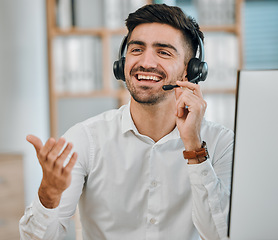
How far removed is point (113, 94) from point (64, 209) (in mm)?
1702

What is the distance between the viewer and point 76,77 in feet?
9.16

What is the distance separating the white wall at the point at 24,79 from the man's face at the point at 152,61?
5.09 feet

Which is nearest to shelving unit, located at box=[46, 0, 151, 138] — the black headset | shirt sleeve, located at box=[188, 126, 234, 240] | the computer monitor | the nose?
the black headset

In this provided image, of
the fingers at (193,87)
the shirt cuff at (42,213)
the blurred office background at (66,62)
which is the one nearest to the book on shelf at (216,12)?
the blurred office background at (66,62)

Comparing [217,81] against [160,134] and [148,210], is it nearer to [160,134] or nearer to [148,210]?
[160,134]

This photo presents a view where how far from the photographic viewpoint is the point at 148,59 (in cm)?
135

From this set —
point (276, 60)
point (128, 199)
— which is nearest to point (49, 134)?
point (128, 199)

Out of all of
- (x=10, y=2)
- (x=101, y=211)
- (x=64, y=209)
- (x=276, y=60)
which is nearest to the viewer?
(x=64, y=209)

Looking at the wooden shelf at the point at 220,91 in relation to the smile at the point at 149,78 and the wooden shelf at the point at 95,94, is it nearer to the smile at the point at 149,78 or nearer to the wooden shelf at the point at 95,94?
the wooden shelf at the point at 95,94

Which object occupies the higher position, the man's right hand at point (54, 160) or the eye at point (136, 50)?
the eye at point (136, 50)

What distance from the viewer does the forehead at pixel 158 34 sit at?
4.50 feet

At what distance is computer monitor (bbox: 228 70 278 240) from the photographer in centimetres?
60

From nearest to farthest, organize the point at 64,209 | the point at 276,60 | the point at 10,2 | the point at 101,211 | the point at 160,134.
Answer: the point at 64,209, the point at 101,211, the point at 160,134, the point at 10,2, the point at 276,60

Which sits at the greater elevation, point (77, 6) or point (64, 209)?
point (77, 6)
